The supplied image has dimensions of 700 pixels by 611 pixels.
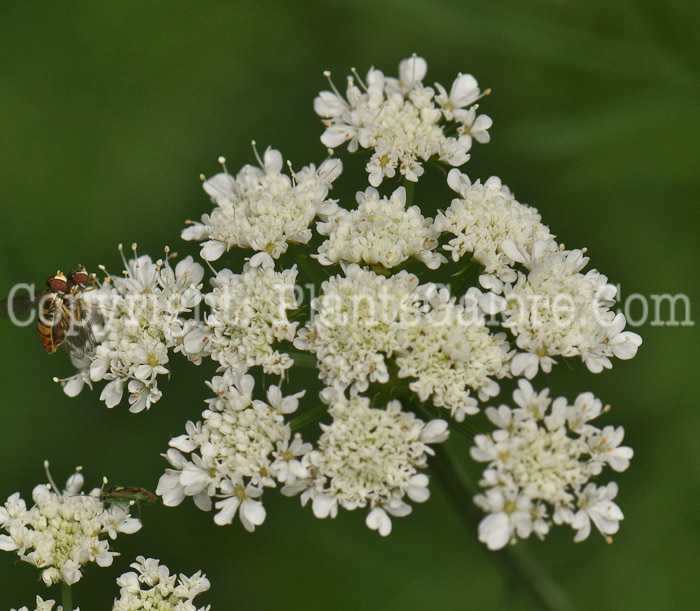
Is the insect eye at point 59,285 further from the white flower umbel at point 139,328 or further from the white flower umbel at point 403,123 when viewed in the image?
the white flower umbel at point 403,123

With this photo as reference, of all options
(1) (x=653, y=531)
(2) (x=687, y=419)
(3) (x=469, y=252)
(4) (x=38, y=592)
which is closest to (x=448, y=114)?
(3) (x=469, y=252)

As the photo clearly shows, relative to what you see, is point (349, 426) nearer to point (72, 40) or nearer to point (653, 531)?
point (653, 531)

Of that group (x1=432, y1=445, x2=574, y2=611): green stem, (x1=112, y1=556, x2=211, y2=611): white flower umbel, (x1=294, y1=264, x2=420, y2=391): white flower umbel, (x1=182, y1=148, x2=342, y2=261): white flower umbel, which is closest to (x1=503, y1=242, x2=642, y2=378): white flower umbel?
(x1=294, y1=264, x2=420, y2=391): white flower umbel

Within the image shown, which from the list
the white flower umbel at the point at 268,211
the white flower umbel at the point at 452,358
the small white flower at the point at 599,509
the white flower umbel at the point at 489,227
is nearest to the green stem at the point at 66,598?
the white flower umbel at the point at 268,211

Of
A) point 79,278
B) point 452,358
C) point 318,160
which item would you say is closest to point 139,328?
point 79,278

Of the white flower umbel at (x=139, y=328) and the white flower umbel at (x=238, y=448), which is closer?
the white flower umbel at (x=238, y=448)

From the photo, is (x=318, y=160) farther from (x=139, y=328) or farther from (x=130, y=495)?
(x=130, y=495)

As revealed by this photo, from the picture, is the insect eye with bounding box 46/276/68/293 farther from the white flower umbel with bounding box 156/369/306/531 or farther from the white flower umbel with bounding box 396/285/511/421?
the white flower umbel with bounding box 396/285/511/421
